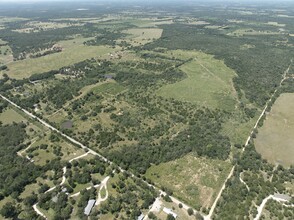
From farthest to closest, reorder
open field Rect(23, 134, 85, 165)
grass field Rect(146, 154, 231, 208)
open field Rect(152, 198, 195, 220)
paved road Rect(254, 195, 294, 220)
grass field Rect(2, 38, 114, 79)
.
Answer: grass field Rect(2, 38, 114, 79) < open field Rect(23, 134, 85, 165) < grass field Rect(146, 154, 231, 208) < paved road Rect(254, 195, 294, 220) < open field Rect(152, 198, 195, 220)

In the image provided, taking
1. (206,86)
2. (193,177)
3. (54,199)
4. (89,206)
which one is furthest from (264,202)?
(206,86)

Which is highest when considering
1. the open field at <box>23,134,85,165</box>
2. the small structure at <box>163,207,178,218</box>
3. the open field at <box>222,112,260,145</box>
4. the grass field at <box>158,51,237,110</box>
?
the small structure at <box>163,207,178,218</box>

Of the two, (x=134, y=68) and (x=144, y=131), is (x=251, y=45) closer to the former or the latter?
(x=134, y=68)

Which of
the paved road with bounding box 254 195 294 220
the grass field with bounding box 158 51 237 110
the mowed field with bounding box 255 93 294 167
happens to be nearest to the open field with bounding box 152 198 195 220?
the paved road with bounding box 254 195 294 220

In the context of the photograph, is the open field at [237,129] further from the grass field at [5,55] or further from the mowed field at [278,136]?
the grass field at [5,55]

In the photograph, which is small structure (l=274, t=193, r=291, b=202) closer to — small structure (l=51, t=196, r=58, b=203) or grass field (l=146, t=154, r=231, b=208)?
grass field (l=146, t=154, r=231, b=208)
